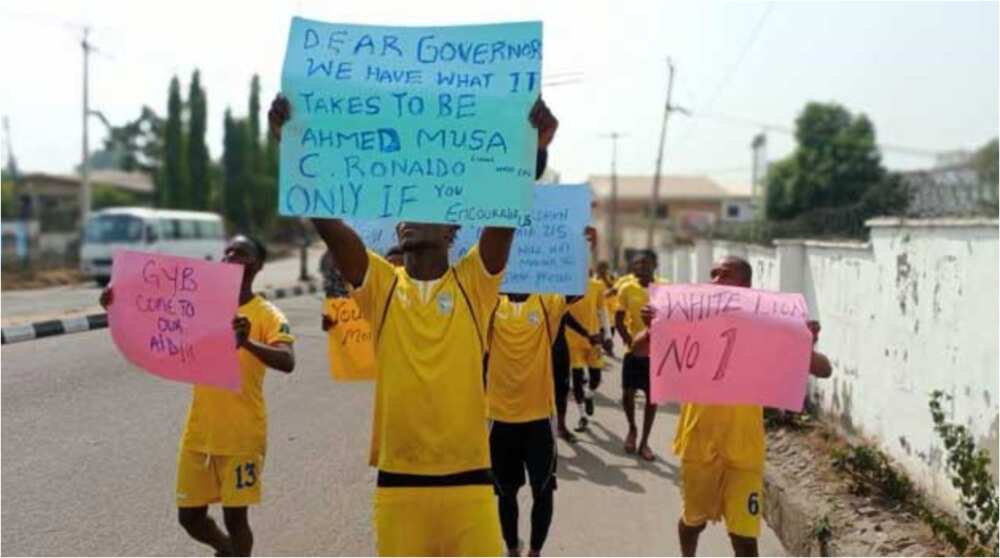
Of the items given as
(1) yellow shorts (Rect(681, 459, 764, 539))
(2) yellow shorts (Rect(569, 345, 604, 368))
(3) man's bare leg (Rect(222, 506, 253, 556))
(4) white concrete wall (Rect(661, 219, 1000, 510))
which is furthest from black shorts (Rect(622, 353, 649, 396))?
(3) man's bare leg (Rect(222, 506, 253, 556))

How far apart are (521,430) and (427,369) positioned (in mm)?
2160

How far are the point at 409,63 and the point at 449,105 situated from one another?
0.19m

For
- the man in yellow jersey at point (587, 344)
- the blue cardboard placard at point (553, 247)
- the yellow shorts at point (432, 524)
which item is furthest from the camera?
the man in yellow jersey at point (587, 344)

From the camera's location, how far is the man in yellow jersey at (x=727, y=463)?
14.4 feet

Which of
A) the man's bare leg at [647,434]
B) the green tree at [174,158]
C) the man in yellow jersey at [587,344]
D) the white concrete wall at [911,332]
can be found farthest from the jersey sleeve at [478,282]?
the green tree at [174,158]

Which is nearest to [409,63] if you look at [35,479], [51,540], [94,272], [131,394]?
[51,540]

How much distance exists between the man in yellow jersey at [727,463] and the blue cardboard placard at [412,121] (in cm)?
168

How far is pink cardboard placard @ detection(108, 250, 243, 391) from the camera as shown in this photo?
3.91 meters

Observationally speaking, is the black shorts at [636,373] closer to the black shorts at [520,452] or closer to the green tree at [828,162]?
the black shorts at [520,452]

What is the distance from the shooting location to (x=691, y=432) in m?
4.45

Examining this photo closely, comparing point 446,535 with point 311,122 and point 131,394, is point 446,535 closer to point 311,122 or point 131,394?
point 311,122

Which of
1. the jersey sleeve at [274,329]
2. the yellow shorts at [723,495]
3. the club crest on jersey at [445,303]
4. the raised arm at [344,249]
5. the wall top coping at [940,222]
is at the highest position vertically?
the wall top coping at [940,222]

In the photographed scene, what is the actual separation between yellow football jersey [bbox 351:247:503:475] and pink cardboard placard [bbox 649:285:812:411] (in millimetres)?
1201

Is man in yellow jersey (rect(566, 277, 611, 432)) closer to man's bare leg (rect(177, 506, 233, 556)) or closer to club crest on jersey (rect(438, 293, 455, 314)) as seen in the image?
man's bare leg (rect(177, 506, 233, 556))
